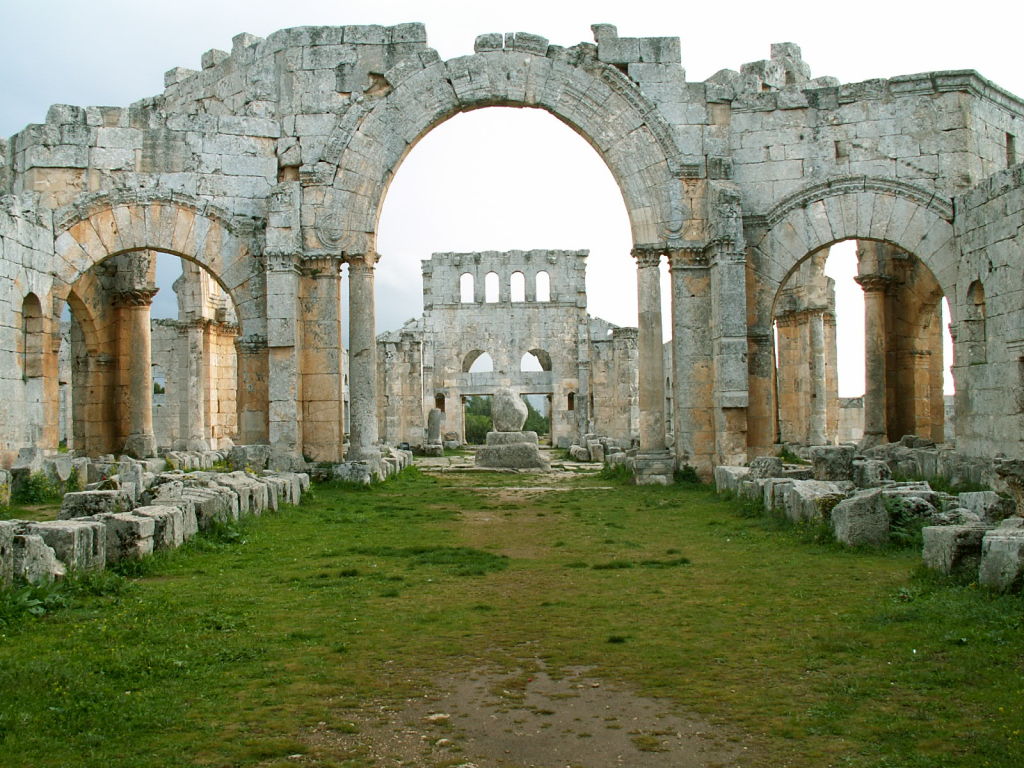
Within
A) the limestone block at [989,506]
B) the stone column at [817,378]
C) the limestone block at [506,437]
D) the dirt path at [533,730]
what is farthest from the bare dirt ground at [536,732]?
the limestone block at [506,437]

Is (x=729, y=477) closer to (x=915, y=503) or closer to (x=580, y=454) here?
(x=915, y=503)

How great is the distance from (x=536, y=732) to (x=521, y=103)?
14425 millimetres

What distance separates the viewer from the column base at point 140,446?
66.1 ft

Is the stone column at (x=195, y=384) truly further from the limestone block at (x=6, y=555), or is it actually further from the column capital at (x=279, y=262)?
the limestone block at (x=6, y=555)

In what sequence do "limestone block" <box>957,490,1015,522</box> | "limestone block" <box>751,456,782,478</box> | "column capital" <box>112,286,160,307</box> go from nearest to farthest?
"limestone block" <box>957,490,1015,522</box>, "limestone block" <box>751,456,782,478</box>, "column capital" <box>112,286,160,307</box>

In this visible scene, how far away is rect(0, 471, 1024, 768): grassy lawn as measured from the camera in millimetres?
4496

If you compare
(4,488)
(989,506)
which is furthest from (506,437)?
(989,506)

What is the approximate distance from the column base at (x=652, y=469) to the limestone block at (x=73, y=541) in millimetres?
10390

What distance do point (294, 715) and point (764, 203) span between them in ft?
46.0

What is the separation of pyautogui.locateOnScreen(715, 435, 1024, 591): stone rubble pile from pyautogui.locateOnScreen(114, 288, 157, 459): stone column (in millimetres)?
11967

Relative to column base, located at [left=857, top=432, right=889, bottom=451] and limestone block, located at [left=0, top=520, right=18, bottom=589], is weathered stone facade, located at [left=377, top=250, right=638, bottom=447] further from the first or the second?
limestone block, located at [left=0, top=520, right=18, bottom=589]

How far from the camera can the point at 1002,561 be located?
643 cm

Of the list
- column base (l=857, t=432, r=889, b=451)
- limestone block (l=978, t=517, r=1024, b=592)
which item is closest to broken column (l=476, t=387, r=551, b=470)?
column base (l=857, t=432, r=889, b=451)

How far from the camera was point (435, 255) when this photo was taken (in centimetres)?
4381
